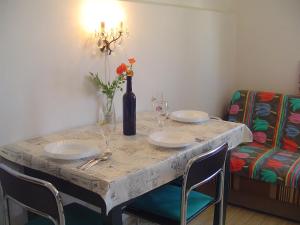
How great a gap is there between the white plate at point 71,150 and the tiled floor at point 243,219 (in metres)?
1.11

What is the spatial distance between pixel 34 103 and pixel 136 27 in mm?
923

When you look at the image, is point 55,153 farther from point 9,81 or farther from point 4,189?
point 9,81

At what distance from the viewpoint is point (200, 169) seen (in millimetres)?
1662

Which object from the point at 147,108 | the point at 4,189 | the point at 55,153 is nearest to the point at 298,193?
the point at 147,108

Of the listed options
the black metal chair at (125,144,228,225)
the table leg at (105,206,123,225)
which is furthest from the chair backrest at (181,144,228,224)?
the table leg at (105,206,123,225)

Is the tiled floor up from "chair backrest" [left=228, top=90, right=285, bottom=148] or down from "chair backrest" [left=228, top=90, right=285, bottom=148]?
down

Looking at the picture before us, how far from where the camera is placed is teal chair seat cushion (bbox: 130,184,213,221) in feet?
5.92

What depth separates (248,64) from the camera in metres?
3.61

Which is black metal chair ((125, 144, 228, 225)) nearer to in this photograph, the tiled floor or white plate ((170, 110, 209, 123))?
white plate ((170, 110, 209, 123))

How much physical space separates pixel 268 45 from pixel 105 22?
1.92 m

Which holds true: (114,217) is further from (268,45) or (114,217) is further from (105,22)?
(268,45)

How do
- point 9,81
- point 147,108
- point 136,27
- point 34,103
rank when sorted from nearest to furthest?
point 9,81 → point 34,103 → point 136,27 → point 147,108

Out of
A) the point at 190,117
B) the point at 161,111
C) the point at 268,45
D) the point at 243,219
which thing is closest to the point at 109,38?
the point at 161,111

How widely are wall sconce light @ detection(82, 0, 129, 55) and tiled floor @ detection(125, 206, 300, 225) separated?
4.23ft
